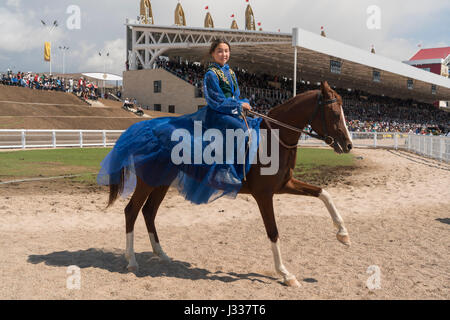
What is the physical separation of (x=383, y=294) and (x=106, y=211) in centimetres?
503

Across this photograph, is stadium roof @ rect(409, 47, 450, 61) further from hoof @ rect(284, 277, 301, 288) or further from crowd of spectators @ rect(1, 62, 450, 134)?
hoof @ rect(284, 277, 301, 288)

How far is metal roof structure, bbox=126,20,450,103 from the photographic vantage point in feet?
105

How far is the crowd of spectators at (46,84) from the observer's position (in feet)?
110

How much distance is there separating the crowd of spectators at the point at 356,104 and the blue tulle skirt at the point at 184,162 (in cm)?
2929

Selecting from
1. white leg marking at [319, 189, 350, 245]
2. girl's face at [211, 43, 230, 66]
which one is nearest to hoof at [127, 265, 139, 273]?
white leg marking at [319, 189, 350, 245]

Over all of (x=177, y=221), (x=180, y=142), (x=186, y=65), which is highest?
(x=186, y=65)

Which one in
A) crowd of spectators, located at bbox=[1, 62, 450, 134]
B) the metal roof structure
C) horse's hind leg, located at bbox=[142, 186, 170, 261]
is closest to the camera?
horse's hind leg, located at bbox=[142, 186, 170, 261]

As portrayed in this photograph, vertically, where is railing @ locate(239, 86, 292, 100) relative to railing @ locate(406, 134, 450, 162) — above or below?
above

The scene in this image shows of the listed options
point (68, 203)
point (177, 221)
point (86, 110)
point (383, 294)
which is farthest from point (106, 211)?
point (86, 110)

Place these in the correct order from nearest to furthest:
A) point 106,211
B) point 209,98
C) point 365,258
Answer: point 209,98 < point 365,258 < point 106,211

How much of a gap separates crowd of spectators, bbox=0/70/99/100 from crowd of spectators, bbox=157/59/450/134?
9679 mm

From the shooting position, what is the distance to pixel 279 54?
37.4m

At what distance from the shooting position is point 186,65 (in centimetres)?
4478

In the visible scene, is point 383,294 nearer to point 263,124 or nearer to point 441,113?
point 263,124
